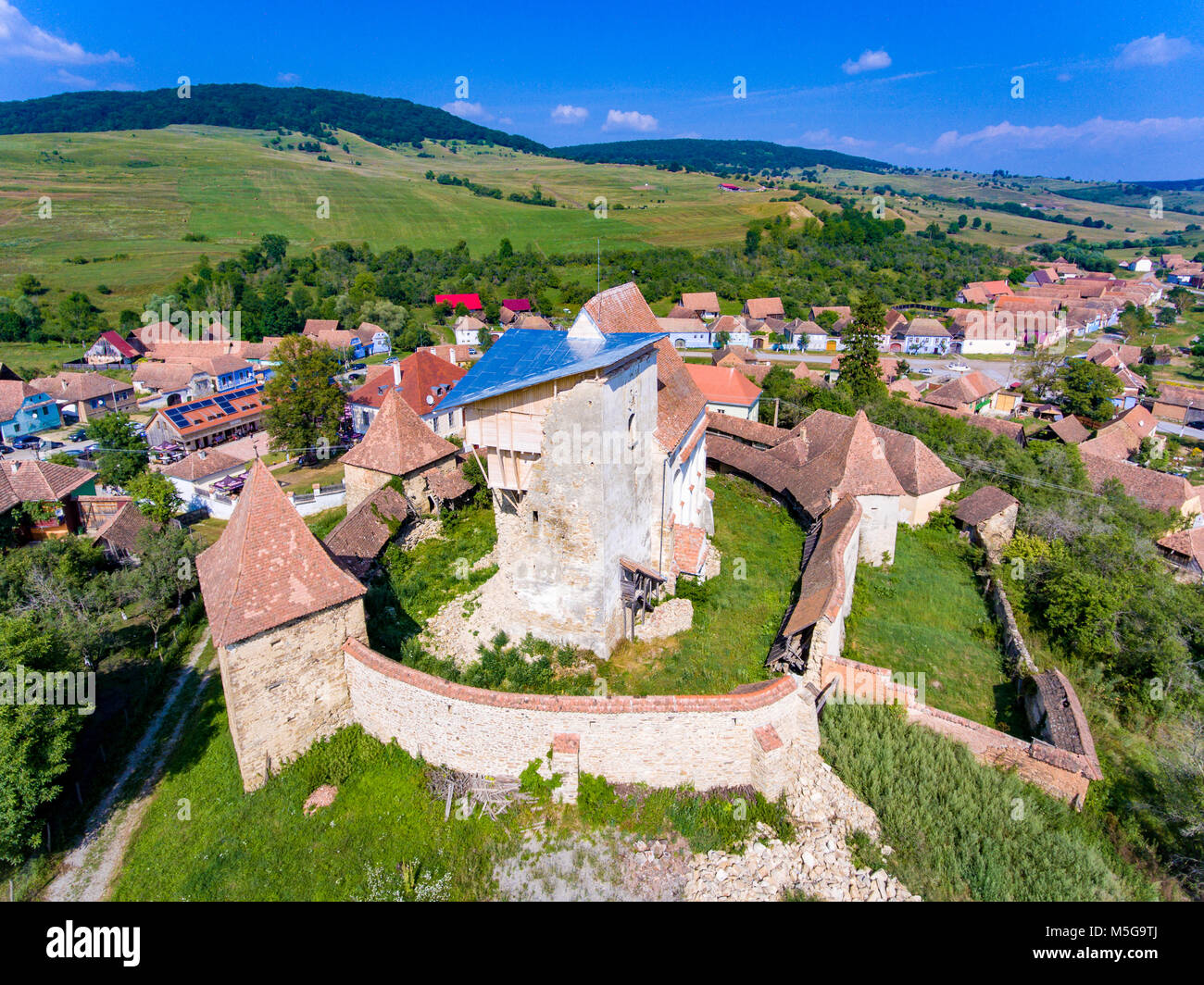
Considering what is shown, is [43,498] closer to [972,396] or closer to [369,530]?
[369,530]

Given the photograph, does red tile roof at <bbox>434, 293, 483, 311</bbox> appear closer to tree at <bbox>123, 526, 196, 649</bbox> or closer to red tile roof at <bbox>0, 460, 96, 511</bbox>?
red tile roof at <bbox>0, 460, 96, 511</bbox>

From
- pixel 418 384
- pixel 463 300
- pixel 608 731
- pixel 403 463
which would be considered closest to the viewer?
pixel 608 731

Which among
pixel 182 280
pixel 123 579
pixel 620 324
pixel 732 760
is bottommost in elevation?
pixel 732 760

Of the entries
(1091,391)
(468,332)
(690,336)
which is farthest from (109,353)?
(1091,391)

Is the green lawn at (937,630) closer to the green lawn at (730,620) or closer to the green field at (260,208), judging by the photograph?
the green lawn at (730,620)

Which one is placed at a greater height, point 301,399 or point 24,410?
point 301,399
